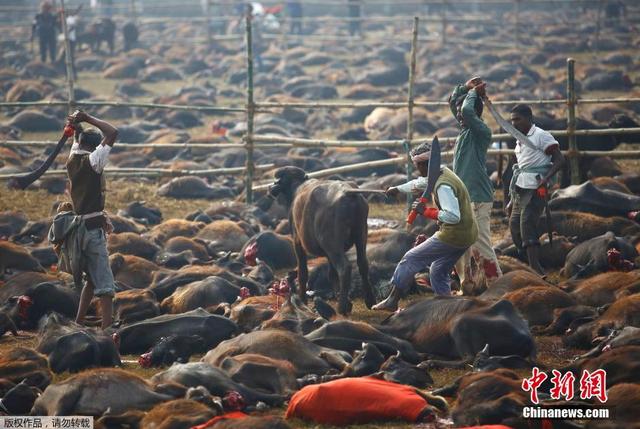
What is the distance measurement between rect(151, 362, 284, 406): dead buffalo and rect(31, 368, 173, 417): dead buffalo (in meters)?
0.21

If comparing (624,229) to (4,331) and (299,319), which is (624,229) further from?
(4,331)

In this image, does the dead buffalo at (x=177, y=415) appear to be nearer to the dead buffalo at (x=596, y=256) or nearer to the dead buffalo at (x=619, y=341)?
the dead buffalo at (x=619, y=341)

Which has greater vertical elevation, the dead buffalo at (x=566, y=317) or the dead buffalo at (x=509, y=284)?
the dead buffalo at (x=509, y=284)

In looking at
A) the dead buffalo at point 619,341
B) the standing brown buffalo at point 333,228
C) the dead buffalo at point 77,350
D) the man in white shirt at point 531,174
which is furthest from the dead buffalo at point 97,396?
the man in white shirt at point 531,174

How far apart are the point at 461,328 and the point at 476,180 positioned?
2.13 metres

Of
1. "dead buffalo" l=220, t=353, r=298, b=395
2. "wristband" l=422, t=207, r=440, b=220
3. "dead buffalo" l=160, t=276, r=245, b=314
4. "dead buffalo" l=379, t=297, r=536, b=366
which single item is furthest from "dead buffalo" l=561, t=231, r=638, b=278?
"dead buffalo" l=220, t=353, r=298, b=395

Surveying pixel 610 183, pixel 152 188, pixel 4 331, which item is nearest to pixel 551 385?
pixel 4 331

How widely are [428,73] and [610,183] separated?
18681mm

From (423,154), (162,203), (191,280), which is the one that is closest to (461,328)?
(423,154)

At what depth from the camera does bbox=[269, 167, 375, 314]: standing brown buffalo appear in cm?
985

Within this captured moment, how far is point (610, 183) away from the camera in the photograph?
1361 centimetres

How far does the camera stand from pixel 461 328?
26.3 feet

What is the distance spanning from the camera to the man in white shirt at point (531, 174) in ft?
33.4

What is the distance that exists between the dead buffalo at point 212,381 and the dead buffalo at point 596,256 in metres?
4.11
